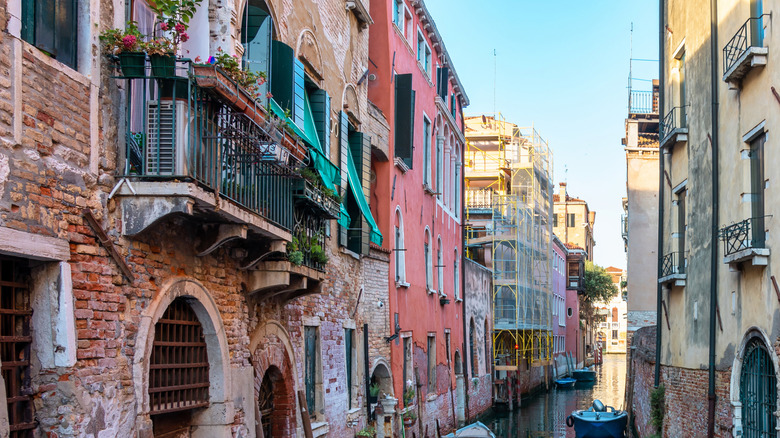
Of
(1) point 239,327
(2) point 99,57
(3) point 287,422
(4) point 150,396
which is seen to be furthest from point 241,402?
(2) point 99,57

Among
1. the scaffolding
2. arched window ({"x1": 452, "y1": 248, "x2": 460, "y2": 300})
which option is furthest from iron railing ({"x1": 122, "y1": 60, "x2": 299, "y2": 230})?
the scaffolding

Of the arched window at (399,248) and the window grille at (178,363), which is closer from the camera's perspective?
the window grille at (178,363)

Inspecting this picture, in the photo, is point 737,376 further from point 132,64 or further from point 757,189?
point 132,64

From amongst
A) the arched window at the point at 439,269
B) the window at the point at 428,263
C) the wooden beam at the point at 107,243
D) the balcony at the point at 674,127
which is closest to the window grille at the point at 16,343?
the wooden beam at the point at 107,243

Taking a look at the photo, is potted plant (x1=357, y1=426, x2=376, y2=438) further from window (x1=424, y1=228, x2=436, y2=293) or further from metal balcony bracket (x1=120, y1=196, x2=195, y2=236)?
metal balcony bracket (x1=120, y1=196, x2=195, y2=236)

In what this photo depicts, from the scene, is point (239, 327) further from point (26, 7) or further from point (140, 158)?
point (26, 7)

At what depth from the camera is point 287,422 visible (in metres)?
10.6

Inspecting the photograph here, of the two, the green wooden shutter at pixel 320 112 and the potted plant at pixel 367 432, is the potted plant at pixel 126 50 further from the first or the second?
the potted plant at pixel 367 432

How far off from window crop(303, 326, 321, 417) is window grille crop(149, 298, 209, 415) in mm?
3640

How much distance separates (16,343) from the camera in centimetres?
551

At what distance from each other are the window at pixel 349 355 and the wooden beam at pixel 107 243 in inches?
295

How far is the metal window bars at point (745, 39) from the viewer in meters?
10.6

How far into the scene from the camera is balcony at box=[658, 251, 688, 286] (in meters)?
14.1

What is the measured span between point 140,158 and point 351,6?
26.8ft
